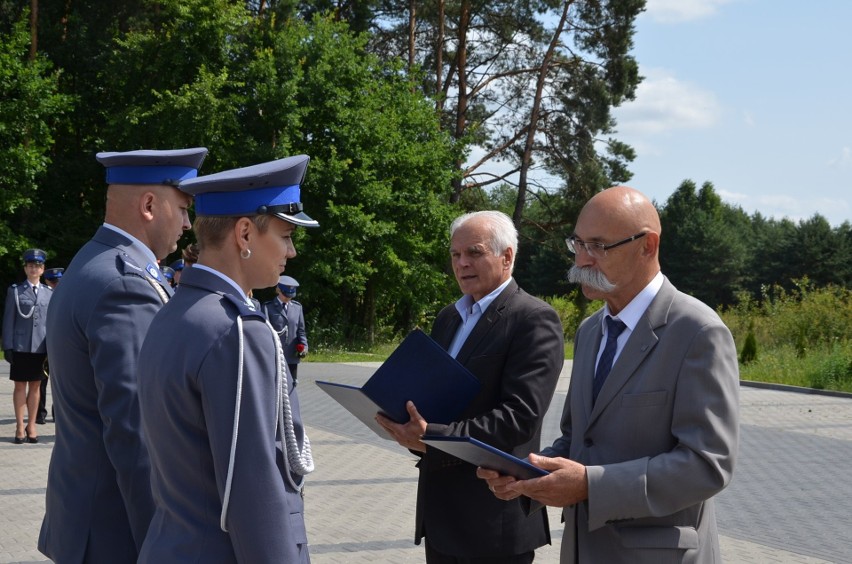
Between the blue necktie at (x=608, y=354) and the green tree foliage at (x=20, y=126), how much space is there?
30214mm

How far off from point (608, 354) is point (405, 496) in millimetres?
5865

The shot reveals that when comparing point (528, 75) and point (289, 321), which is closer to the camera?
point (289, 321)

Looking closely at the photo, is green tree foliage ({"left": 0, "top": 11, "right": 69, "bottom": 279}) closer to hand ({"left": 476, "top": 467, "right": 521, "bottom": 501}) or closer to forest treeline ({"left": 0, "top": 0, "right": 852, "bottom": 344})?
forest treeline ({"left": 0, "top": 0, "right": 852, "bottom": 344})

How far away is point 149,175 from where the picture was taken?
3.47 metres

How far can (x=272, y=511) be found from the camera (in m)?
2.38

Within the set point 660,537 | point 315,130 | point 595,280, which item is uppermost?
point 315,130

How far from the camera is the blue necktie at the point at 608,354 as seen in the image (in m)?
3.12

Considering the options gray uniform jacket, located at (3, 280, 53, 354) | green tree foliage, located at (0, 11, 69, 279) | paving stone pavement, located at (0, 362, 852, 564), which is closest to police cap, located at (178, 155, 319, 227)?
paving stone pavement, located at (0, 362, 852, 564)

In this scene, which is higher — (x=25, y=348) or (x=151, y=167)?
(x=151, y=167)

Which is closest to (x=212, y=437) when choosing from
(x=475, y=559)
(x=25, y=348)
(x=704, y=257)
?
(x=475, y=559)

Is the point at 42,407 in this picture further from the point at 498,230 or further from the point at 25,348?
the point at 498,230

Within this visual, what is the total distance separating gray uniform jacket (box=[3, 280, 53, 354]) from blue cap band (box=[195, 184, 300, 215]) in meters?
10.1

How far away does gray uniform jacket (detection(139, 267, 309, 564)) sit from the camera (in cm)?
236

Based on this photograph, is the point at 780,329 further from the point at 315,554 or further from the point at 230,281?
the point at 230,281
